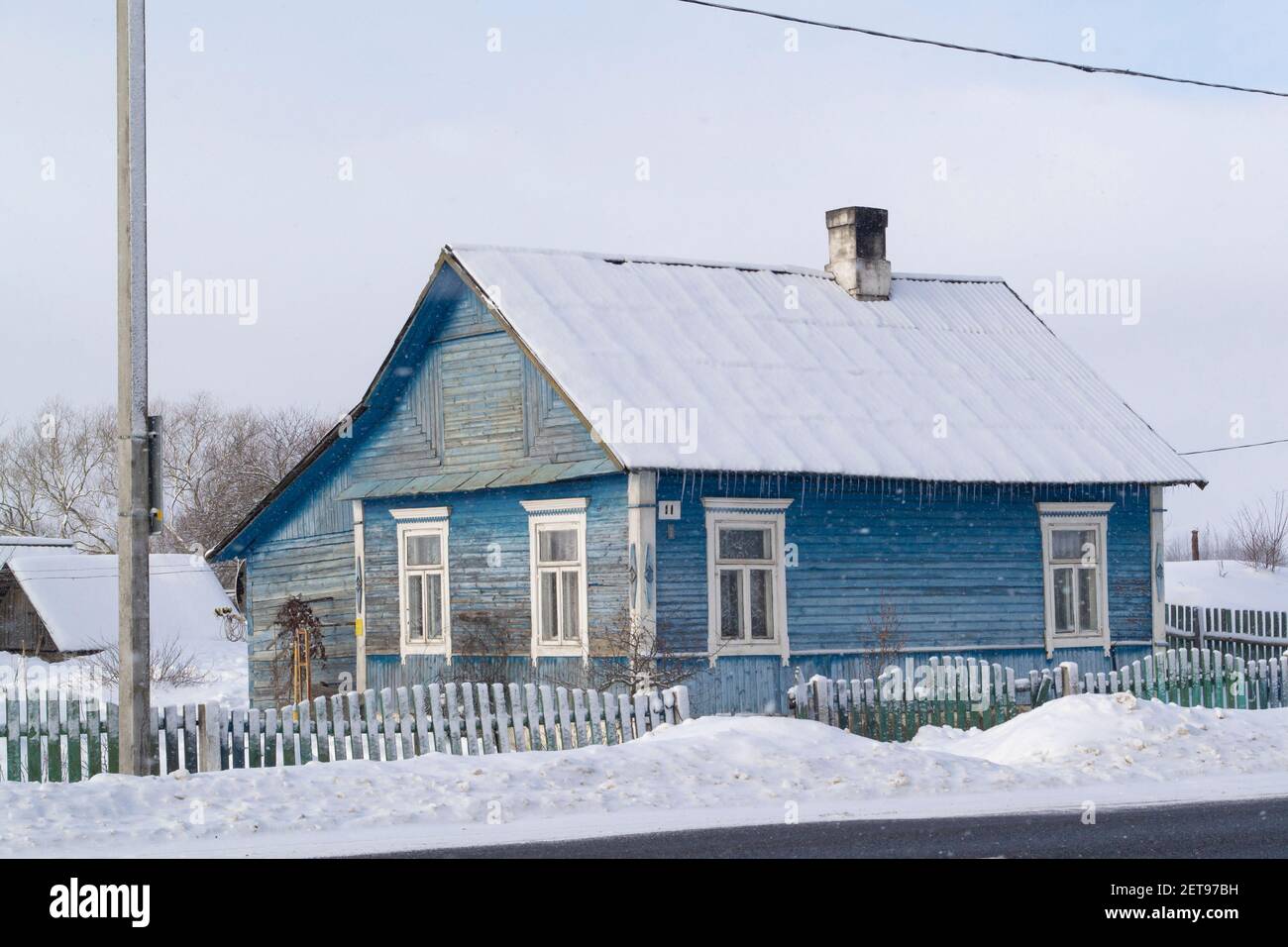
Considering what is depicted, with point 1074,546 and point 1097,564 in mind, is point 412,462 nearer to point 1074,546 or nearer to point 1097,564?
point 1074,546

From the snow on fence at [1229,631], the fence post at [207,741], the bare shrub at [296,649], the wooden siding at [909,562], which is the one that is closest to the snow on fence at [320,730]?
the fence post at [207,741]

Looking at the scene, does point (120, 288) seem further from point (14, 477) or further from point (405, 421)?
point (14, 477)

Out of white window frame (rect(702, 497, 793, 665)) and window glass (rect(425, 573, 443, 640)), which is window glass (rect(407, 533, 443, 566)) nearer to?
window glass (rect(425, 573, 443, 640))

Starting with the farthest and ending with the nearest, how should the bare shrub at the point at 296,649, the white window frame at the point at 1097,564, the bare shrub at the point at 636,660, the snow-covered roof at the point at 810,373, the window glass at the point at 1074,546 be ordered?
the bare shrub at the point at 296,649 < the window glass at the point at 1074,546 < the white window frame at the point at 1097,564 < the snow-covered roof at the point at 810,373 < the bare shrub at the point at 636,660

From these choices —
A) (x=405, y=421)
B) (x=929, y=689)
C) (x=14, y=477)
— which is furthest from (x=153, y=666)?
(x=14, y=477)

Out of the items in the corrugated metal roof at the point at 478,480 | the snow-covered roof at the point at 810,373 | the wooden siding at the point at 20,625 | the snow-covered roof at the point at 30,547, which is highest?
the snow-covered roof at the point at 810,373

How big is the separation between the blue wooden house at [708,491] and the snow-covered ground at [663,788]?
15.3 feet

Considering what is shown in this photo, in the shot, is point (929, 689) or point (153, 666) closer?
point (929, 689)

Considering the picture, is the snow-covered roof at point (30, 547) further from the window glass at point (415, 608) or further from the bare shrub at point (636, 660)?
the bare shrub at point (636, 660)

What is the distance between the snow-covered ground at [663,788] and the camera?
36.0 feet

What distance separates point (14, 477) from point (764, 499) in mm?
70951

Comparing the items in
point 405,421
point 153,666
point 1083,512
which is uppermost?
point 405,421
